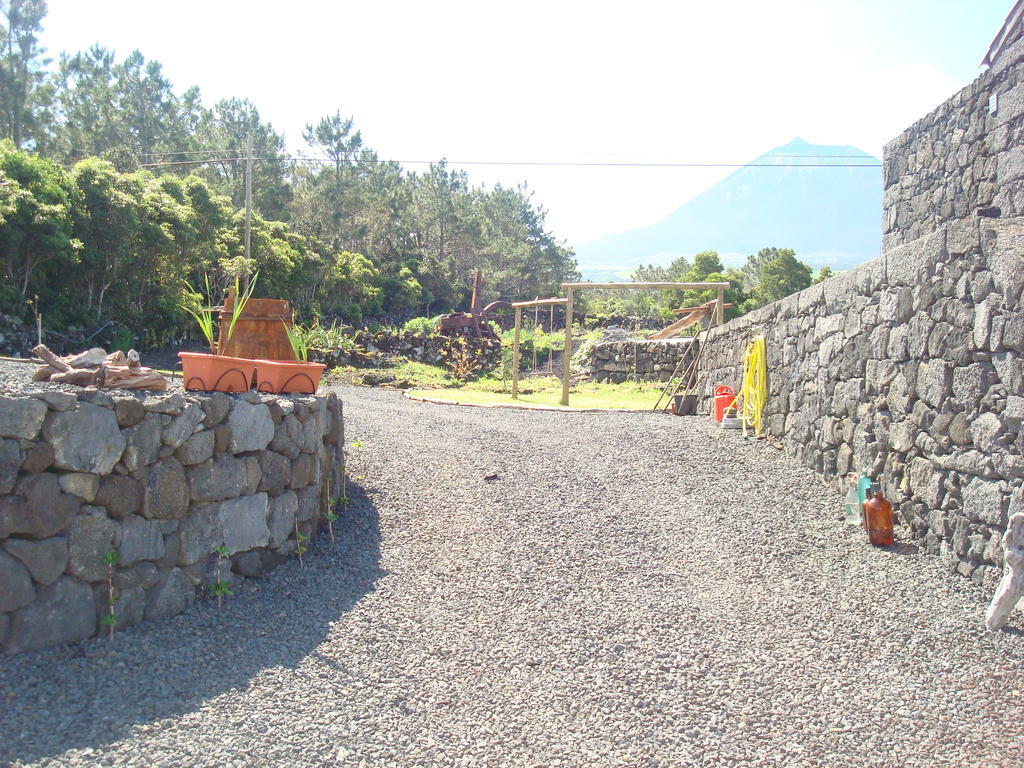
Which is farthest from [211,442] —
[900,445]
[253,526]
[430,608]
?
[900,445]

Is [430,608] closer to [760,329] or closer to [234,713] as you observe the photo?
[234,713]

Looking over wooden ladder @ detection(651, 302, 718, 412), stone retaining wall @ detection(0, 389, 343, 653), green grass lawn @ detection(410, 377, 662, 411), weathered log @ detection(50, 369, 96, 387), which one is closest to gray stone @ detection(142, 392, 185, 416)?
stone retaining wall @ detection(0, 389, 343, 653)

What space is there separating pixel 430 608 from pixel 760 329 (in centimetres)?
569

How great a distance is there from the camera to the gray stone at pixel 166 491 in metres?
3.96

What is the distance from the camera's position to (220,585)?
14.0ft

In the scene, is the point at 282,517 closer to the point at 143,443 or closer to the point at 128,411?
the point at 143,443

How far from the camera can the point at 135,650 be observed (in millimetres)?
3639

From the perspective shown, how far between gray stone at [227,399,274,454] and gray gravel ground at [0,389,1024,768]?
31.1 inches

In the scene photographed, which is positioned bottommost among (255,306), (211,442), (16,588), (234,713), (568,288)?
(234,713)

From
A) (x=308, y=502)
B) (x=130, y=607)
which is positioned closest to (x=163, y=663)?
(x=130, y=607)

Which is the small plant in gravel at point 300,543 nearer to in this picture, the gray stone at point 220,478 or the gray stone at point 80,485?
the gray stone at point 220,478

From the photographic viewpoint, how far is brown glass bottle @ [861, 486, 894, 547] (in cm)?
504

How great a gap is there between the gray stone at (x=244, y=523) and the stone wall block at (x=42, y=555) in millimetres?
916

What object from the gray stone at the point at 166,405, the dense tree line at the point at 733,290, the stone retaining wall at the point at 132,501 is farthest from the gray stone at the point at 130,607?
the dense tree line at the point at 733,290
